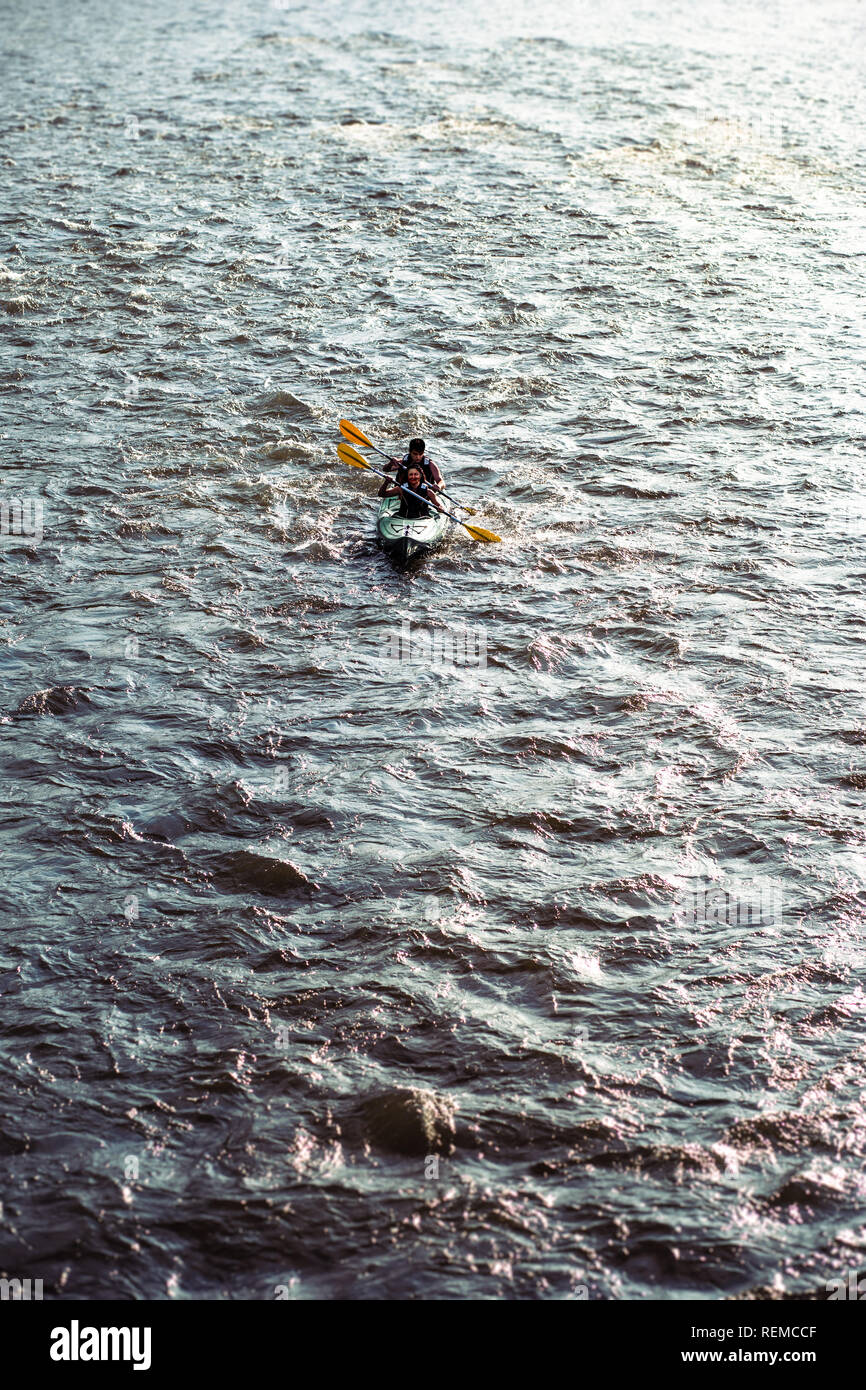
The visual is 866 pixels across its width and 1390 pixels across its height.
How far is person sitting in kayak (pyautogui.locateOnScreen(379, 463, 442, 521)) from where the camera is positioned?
15.5m

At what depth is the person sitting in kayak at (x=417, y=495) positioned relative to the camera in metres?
15.5

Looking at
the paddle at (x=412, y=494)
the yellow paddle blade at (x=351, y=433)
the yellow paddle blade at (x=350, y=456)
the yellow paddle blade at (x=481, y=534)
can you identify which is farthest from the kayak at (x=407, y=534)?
the yellow paddle blade at (x=351, y=433)

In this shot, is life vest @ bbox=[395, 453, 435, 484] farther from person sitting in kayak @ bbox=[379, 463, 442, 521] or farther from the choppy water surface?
the choppy water surface

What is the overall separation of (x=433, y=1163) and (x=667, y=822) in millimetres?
4056

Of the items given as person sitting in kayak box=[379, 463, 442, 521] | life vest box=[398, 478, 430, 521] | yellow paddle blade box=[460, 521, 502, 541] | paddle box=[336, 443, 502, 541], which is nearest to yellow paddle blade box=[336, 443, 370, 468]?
paddle box=[336, 443, 502, 541]

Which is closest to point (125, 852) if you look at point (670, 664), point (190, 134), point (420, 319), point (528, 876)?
point (528, 876)

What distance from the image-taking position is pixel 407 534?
1512cm

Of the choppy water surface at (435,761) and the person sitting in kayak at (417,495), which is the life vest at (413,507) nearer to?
the person sitting in kayak at (417,495)

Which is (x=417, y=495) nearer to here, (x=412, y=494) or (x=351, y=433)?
(x=412, y=494)

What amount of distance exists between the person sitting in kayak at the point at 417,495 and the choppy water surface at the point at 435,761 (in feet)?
1.97

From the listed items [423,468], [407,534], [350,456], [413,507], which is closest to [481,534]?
[413,507]
